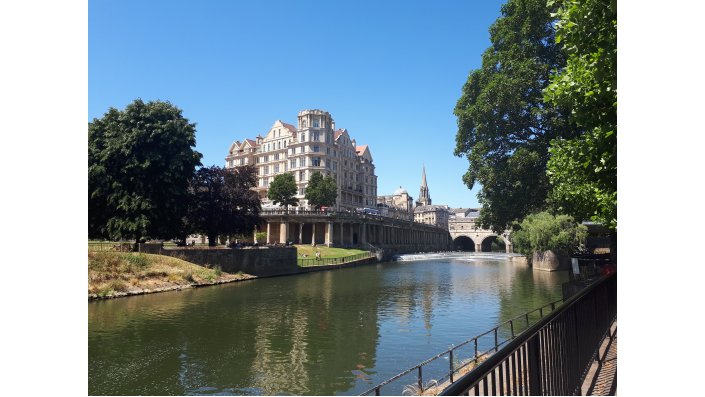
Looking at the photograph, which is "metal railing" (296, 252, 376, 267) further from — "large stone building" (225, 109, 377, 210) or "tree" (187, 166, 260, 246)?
"large stone building" (225, 109, 377, 210)

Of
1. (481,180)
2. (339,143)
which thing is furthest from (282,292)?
(339,143)

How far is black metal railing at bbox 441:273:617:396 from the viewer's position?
4406 mm

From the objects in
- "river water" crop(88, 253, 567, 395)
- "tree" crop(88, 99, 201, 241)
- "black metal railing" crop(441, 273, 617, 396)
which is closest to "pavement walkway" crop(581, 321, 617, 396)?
"black metal railing" crop(441, 273, 617, 396)

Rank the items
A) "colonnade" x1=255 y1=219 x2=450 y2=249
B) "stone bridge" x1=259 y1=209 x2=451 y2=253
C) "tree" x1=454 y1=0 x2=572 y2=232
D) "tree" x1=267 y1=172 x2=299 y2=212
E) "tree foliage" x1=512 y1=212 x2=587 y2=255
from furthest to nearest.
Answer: "tree" x1=267 y1=172 x2=299 y2=212 → "colonnade" x1=255 y1=219 x2=450 y2=249 → "stone bridge" x1=259 y1=209 x2=451 y2=253 → "tree foliage" x1=512 y1=212 x2=587 y2=255 → "tree" x1=454 y1=0 x2=572 y2=232

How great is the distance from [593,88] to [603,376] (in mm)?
6969

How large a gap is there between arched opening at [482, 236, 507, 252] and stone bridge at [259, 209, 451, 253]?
39.3 m

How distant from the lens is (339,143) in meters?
123

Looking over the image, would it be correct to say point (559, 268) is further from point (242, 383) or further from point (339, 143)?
point (339, 143)

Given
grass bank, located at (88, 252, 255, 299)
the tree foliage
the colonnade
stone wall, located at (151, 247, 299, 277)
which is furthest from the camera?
the colonnade

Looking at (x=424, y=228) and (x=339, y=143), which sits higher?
(x=339, y=143)

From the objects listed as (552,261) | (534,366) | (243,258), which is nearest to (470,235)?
(552,261)

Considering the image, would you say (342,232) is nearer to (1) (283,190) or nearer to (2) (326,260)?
(1) (283,190)

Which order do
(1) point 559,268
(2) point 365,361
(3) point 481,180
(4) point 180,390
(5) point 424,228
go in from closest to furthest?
(4) point 180,390 < (2) point 365,361 < (3) point 481,180 < (1) point 559,268 < (5) point 424,228
